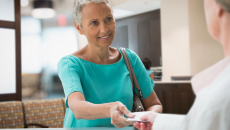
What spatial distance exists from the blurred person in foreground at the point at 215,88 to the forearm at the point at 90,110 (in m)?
0.47

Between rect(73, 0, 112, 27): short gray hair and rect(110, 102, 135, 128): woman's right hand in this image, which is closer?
rect(110, 102, 135, 128): woman's right hand

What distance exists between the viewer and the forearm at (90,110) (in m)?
0.89

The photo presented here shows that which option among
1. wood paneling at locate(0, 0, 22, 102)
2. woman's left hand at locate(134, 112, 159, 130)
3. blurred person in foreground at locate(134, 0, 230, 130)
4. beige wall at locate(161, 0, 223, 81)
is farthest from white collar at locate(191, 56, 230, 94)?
beige wall at locate(161, 0, 223, 81)

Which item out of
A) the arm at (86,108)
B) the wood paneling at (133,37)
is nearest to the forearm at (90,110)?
the arm at (86,108)

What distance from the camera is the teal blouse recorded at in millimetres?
1092

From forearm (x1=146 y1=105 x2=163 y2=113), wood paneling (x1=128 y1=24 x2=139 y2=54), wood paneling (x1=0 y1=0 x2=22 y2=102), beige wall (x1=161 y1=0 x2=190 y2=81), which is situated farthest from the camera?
wood paneling (x1=128 y1=24 x2=139 y2=54)

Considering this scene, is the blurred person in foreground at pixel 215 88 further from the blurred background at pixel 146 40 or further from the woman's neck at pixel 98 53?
the blurred background at pixel 146 40

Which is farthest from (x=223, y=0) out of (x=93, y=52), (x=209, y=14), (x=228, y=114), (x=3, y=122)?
(x=3, y=122)

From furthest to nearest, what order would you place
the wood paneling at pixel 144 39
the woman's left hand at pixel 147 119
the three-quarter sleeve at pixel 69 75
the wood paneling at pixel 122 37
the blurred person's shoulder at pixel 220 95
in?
the wood paneling at pixel 122 37
the wood paneling at pixel 144 39
the three-quarter sleeve at pixel 69 75
the woman's left hand at pixel 147 119
the blurred person's shoulder at pixel 220 95

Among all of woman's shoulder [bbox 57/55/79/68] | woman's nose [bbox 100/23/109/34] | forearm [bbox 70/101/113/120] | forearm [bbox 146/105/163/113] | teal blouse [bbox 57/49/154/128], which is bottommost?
forearm [bbox 146/105/163/113]

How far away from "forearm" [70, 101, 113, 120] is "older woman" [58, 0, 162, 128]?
1 centimetres

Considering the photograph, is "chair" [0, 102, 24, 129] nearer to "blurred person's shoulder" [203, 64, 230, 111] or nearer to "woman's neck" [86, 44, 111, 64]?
"woman's neck" [86, 44, 111, 64]

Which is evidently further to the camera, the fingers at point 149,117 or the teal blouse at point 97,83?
the teal blouse at point 97,83

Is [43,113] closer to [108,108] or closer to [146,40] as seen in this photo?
[108,108]
